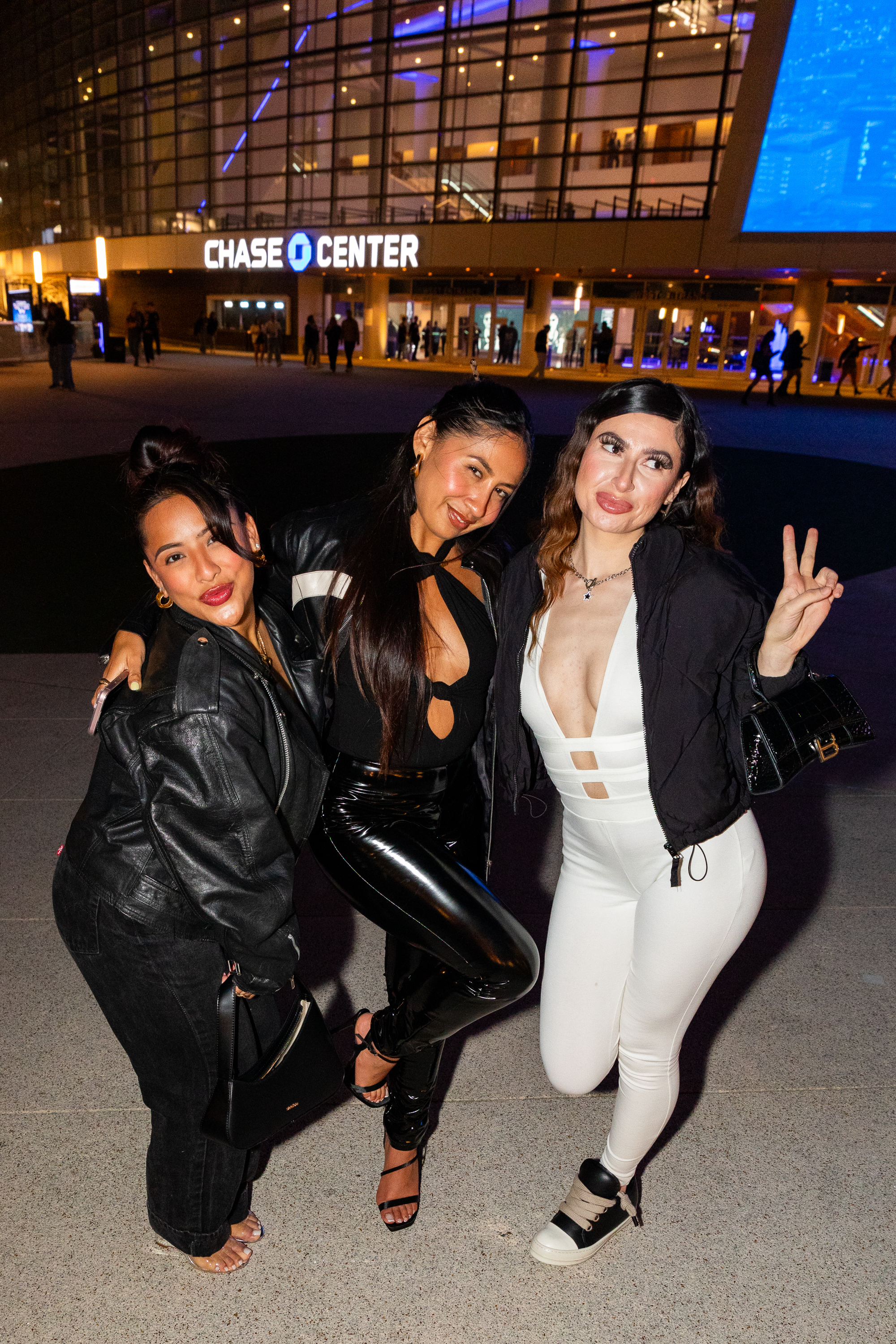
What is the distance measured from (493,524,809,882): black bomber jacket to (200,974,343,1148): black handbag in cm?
93

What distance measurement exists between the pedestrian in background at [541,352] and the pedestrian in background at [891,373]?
1004cm

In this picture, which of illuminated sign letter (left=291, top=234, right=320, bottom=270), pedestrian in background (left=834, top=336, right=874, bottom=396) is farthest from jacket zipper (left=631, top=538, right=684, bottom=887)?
illuminated sign letter (left=291, top=234, right=320, bottom=270)

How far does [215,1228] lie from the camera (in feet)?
7.26

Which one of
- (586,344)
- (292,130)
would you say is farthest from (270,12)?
(586,344)

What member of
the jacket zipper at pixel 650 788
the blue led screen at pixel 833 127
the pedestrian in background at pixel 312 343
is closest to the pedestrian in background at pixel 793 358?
the blue led screen at pixel 833 127

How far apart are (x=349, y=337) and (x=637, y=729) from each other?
3122cm

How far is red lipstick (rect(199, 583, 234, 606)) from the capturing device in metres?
1.95

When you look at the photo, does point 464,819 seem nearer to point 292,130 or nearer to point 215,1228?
point 215,1228

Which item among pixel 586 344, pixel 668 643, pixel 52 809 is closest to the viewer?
pixel 668 643

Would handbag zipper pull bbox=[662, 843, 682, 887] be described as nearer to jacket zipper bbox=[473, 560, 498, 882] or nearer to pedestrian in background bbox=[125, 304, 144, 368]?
jacket zipper bbox=[473, 560, 498, 882]

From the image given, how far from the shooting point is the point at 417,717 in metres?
2.44

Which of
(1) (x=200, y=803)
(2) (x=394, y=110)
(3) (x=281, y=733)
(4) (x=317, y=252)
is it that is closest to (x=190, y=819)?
(1) (x=200, y=803)

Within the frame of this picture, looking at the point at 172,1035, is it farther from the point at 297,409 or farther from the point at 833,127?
the point at 833,127

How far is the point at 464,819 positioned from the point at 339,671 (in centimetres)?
58
